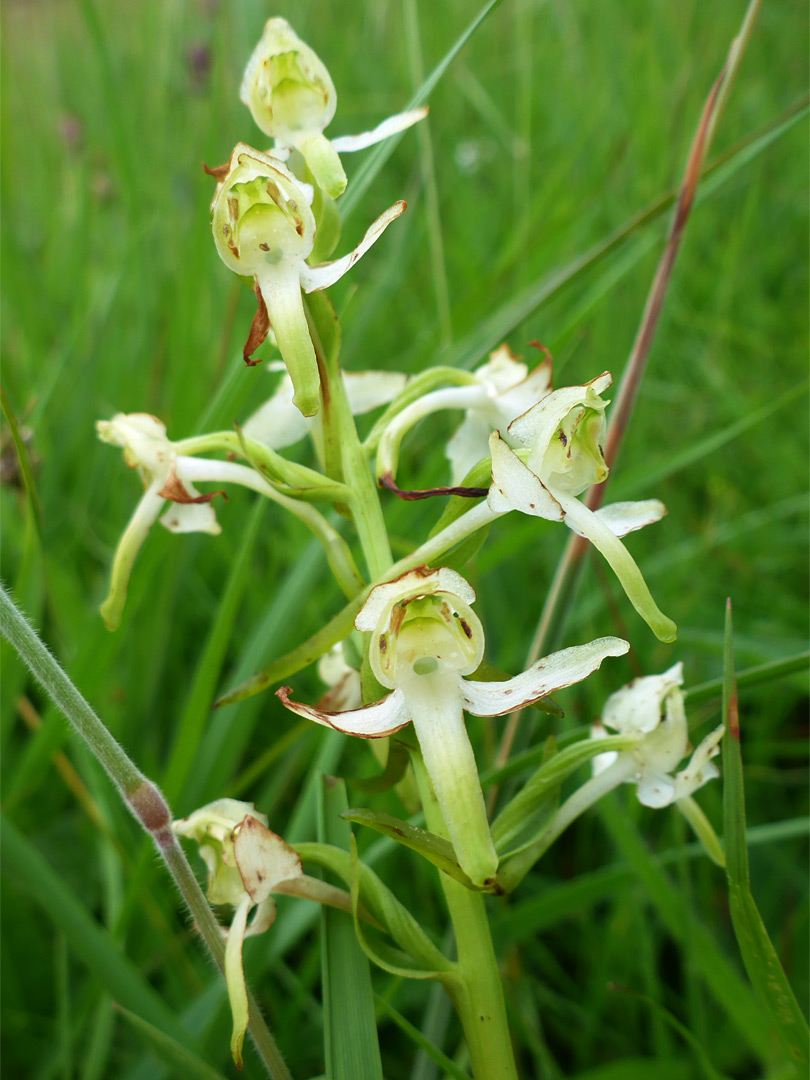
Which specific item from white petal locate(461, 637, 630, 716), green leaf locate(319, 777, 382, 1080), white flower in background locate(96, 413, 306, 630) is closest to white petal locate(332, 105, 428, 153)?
white flower in background locate(96, 413, 306, 630)

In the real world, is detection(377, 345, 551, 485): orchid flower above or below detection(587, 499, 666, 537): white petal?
above

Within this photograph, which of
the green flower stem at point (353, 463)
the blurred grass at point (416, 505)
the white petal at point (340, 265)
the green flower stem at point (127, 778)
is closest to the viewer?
the green flower stem at point (127, 778)

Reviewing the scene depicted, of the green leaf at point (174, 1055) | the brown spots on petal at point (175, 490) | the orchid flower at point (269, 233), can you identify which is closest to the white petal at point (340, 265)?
the orchid flower at point (269, 233)

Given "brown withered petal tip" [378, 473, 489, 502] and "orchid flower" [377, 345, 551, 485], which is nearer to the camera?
"brown withered petal tip" [378, 473, 489, 502]

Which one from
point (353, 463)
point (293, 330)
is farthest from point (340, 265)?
point (353, 463)

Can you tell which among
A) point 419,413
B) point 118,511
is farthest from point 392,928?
point 118,511

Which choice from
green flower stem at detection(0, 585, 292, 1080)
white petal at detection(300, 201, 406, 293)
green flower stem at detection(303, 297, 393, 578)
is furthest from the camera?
green flower stem at detection(303, 297, 393, 578)

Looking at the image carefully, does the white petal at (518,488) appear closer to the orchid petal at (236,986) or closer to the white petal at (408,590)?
the white petal at (408,590)

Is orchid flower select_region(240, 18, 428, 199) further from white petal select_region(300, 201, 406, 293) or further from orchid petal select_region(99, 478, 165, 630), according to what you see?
orchid petal select_region(99, 478, 165, 630)
